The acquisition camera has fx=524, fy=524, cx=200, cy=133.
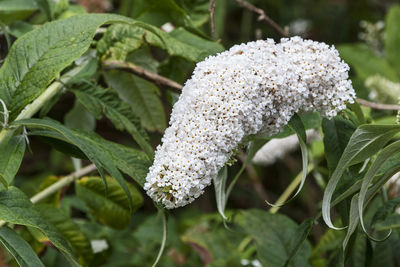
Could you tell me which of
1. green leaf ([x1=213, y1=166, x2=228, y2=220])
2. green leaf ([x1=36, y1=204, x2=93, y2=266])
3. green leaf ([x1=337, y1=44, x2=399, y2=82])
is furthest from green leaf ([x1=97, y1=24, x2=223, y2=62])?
green leaf ([x1=337, y1=44, x2=399, y2=82])

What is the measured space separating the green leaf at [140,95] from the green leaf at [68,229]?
0.29 m

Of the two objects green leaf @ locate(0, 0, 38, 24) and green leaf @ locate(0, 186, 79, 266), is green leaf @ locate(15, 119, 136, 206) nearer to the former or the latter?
green leaf @ locate(0, 186, 79, 266)

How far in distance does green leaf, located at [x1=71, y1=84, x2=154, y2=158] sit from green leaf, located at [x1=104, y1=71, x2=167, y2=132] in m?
0.14

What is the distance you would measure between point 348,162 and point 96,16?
1.52 feet

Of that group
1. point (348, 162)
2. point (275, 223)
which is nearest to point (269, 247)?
point (275, 223)

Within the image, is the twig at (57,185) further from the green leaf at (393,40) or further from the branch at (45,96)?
the green leaf at (393,40)

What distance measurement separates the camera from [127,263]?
158 centimetres

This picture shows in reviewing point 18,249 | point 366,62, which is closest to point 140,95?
point 18,249

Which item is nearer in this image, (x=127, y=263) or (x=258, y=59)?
(x=258, y=59)

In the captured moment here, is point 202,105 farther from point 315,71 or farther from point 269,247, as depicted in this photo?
point 269,247

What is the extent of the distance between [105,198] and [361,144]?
643 mm

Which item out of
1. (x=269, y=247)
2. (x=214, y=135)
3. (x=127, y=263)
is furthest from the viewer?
(x=127, y=263)

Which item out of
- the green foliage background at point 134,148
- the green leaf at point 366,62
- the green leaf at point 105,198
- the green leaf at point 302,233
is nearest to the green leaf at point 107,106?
the green foliage background at point 134,148

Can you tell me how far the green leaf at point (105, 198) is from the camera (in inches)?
47.8
